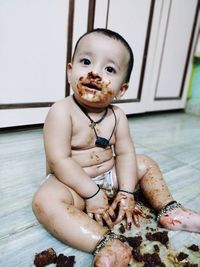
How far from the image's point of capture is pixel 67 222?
1.57ft

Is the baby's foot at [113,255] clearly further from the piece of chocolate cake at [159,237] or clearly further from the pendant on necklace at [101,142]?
the pendant on necklace at [101,142]

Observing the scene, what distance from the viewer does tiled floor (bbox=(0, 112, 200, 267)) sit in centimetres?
49

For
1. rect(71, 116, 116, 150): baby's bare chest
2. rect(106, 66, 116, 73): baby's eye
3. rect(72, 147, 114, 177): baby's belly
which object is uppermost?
rect(106, 66, 116, 73): baby's eye

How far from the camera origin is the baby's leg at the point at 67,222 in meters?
0.46

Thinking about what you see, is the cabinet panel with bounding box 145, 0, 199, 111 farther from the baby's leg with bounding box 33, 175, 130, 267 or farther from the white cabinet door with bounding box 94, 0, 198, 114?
the baby's leg with bounding box 33, 175, 130, 267

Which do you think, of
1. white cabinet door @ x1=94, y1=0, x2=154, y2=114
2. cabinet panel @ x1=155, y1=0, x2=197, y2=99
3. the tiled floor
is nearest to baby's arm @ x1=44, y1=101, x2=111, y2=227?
the tiled floor

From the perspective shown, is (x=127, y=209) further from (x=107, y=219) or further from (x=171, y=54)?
(x=171, y=54)

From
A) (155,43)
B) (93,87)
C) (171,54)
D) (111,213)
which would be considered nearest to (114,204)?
(111,213)

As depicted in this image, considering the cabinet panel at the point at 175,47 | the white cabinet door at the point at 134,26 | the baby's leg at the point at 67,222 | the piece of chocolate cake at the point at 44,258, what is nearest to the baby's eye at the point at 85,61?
the baby's leg at the point at 67,222

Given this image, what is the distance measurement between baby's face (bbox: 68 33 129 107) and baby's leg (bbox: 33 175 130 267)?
21 centimetres

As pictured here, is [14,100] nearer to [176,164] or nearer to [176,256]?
[176,164]

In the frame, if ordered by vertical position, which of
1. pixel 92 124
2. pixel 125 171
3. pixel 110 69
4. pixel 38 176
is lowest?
pixel 38 176

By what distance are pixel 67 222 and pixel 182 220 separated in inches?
9.6

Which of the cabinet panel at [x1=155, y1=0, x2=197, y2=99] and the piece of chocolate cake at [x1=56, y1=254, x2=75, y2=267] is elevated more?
the cabinet panel at [x1=155, y1=0, x2=197, y2=99]
